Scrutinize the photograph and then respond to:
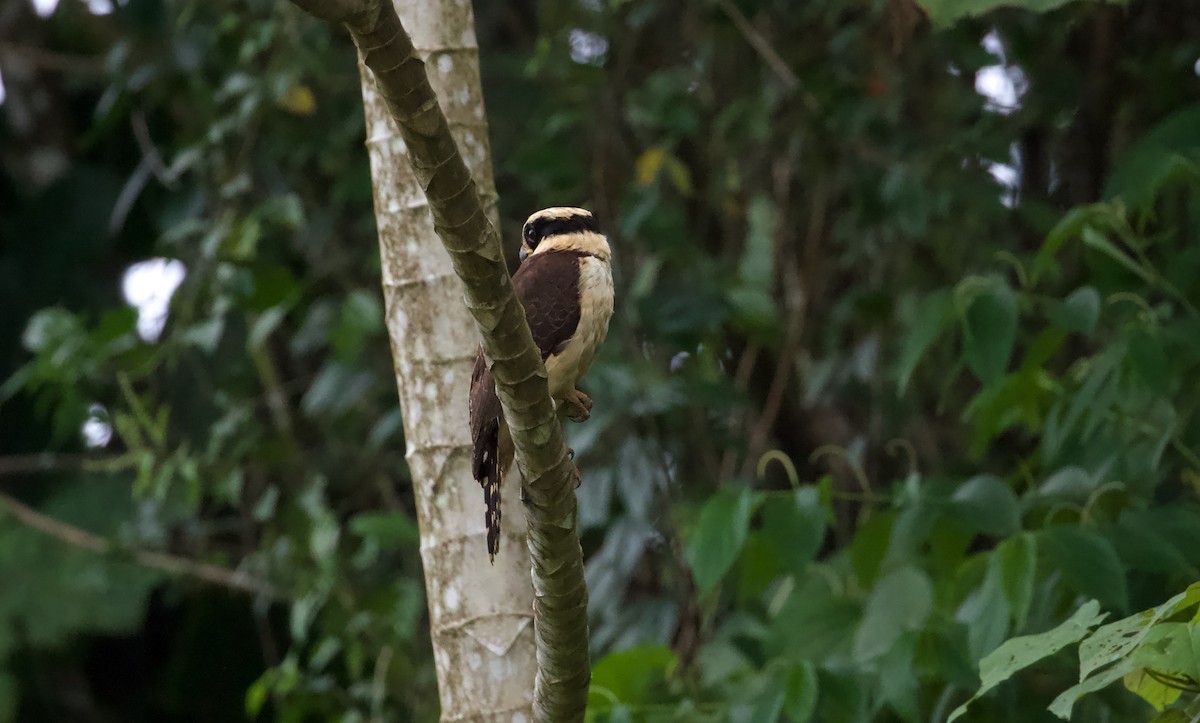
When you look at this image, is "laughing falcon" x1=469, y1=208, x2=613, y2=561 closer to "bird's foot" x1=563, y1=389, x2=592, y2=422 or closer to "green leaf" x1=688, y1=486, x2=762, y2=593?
"bird's foot" x1=563, y1=389, x2=592, y2=422

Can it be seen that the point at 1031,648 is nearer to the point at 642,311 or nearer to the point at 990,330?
the point at 990,330

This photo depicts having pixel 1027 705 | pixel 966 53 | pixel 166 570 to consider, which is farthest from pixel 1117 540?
pixel 166 570

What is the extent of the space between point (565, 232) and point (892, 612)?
0.99 metres

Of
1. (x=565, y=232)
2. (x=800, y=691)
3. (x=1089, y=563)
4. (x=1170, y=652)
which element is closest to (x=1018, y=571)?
(x=1089, y=563)

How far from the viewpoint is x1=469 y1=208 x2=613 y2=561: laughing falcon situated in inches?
90.6

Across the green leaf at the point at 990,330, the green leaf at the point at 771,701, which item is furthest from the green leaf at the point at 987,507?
the green leaf at the point at 771,701

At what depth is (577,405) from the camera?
2770mm

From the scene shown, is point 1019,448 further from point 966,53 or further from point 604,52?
point 604,52

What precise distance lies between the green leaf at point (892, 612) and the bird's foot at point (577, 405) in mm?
661

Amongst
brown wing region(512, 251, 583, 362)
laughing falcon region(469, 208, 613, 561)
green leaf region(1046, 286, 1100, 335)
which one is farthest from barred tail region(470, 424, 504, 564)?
green leaf region(1046, 286, 1100, 335)

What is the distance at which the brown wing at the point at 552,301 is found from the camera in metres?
2.60

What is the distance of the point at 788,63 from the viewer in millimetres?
4402

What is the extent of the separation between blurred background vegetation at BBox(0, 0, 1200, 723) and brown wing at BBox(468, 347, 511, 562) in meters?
0.60

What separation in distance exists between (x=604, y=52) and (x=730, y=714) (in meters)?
2.32
